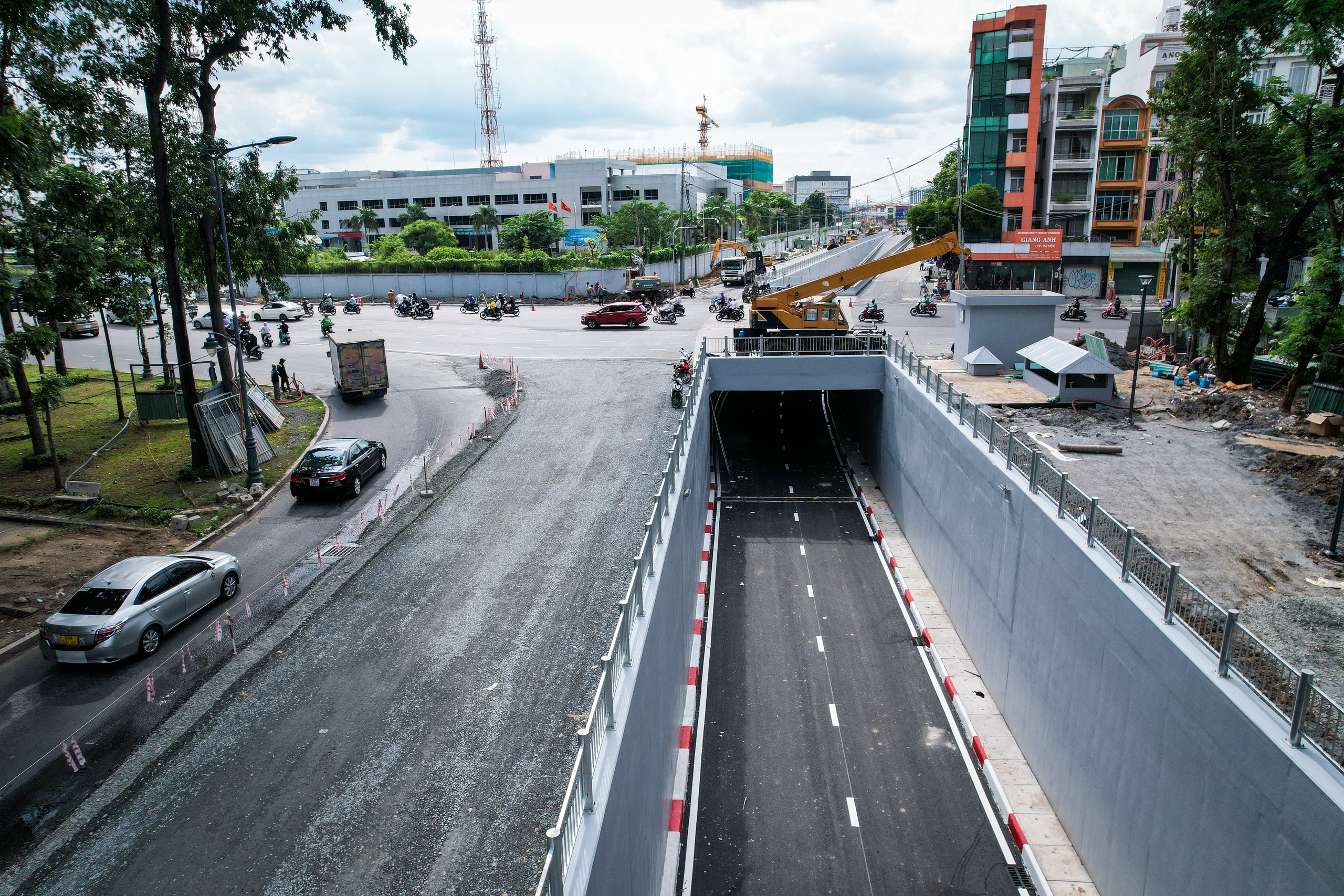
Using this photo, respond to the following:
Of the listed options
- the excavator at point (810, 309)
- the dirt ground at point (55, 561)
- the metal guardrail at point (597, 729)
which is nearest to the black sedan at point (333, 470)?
the dirt ground at point (55, 561)

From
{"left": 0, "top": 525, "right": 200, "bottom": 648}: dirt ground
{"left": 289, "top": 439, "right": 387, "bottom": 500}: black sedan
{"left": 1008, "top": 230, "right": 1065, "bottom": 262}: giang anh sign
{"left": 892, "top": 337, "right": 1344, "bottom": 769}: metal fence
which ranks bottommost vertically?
{"left": 0, "top": 525, "right": 200, "bottom": 648}: dirt ground

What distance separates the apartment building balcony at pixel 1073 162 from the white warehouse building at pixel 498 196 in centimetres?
4933

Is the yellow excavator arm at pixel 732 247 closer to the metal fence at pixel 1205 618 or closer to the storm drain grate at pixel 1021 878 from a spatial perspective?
the metal fence at pixel 1205 618

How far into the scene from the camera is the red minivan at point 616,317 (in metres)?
47.2

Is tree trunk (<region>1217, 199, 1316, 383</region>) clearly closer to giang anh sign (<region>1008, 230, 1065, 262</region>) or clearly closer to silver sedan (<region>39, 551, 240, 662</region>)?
giang anh sign (<region>1008, 230, 1065, 262</region>)

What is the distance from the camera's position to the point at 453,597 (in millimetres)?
16094

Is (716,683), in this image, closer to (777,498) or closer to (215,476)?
(777,498)

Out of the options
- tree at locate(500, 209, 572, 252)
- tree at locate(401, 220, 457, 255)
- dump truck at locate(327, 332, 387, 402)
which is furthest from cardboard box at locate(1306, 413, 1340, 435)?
tree at locate(401, 220, 457, 255)

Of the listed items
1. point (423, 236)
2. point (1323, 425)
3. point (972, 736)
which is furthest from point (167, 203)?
point (423, 236)

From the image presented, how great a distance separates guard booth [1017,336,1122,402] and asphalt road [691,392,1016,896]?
778 centimetres

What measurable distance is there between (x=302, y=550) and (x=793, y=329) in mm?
21561

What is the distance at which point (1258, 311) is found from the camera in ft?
85.1

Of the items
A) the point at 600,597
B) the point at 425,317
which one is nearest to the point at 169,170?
the point at 600,597

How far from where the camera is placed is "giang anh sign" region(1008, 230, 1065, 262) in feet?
187
